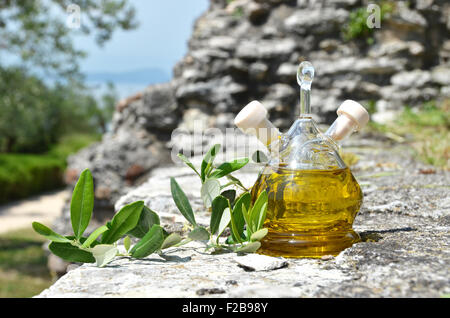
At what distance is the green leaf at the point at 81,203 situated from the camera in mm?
1215

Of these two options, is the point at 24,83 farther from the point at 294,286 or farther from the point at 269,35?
the point at 294,286

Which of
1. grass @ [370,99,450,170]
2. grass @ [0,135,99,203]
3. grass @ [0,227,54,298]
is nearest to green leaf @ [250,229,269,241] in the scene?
grass @ [370,99,450,170]

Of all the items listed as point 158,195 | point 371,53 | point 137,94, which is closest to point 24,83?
point 137,94

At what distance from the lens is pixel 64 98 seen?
1981 cm

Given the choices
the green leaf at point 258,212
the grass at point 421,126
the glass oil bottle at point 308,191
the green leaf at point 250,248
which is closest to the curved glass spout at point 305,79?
the glass oil bottle at point 308,191

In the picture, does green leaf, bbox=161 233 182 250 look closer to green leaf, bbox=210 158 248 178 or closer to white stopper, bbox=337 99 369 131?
green leaf, bbox=210 158 248 178

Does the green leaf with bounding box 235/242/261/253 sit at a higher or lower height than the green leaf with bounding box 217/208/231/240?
lower

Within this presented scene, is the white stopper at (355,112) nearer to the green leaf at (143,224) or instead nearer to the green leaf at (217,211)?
the green leaf at (217,211)

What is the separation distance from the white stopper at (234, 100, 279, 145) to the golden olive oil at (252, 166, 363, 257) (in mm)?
133

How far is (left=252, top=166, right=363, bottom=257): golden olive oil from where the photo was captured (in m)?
1.25

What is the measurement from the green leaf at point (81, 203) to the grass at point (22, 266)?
192 inches

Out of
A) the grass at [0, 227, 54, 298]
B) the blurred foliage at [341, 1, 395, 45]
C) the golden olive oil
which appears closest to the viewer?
the golden olive oil

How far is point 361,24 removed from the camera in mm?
5250

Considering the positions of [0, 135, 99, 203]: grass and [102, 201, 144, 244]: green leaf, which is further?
[0, 135, 99, 203]: grass
